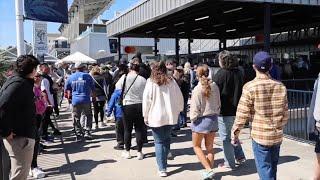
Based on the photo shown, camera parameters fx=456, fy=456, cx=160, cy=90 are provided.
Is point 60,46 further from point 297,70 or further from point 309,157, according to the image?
point 309,157

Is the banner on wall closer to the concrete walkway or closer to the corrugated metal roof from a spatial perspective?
the concrete walkway

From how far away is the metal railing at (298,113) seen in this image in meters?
10.7

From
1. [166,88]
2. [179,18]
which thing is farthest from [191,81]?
[179,18]

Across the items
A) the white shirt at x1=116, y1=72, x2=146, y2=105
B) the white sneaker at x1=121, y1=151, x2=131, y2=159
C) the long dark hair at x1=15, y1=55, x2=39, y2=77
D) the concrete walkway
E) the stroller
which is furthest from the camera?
the stroller

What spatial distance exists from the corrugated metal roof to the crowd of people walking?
18.1 ft

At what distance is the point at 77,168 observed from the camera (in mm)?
8125

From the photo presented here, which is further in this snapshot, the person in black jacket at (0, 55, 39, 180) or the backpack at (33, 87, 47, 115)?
the backpack at (33, 87, 47, 115)

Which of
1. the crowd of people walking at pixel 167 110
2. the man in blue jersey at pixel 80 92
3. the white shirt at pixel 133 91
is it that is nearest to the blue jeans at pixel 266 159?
the crowd of people walking at pixel 167 110

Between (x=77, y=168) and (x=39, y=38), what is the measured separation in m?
11.9

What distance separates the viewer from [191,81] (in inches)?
569

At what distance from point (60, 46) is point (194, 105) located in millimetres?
80712

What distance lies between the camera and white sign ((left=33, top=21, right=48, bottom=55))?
18297 millimetres

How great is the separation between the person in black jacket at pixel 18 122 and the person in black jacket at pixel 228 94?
10.6 ft

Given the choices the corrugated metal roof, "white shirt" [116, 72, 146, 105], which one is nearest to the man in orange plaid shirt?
"white shirt" [116, 72, 146, 105]
